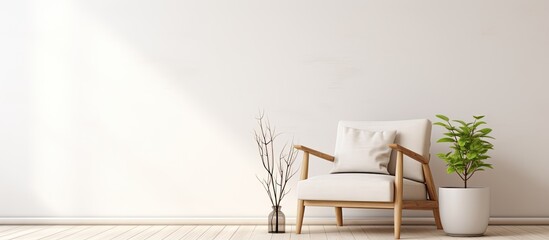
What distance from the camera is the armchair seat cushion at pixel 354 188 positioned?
16.2 ft

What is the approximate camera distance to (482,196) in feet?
16.9

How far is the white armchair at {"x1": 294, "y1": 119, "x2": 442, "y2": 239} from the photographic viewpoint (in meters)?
4.96

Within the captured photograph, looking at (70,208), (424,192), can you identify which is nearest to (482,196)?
(424,192)

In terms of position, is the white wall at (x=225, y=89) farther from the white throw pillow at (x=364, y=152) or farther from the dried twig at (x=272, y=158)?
the white throw pillow at (x=364, y=152)

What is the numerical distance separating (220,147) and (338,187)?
1372mm

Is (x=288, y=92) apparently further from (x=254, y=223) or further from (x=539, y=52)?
(x=539, y=52)

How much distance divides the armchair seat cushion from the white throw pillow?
238mm

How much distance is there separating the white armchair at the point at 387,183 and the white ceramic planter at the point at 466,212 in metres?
0.23

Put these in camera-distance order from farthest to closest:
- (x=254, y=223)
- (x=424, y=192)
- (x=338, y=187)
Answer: (x=254, y=223) < (x=424, y=192) < (x=338, y=187)

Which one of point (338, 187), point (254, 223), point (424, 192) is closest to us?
point (338, 187)

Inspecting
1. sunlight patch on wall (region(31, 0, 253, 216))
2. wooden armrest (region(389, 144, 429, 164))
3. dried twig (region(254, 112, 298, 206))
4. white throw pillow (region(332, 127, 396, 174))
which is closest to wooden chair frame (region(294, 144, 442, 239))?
wooden armrest (region(389, 144, 429, 164))

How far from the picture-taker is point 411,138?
18.2ft

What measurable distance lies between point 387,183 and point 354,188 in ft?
0.72

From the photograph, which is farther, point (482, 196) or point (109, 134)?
point (109, 134)
